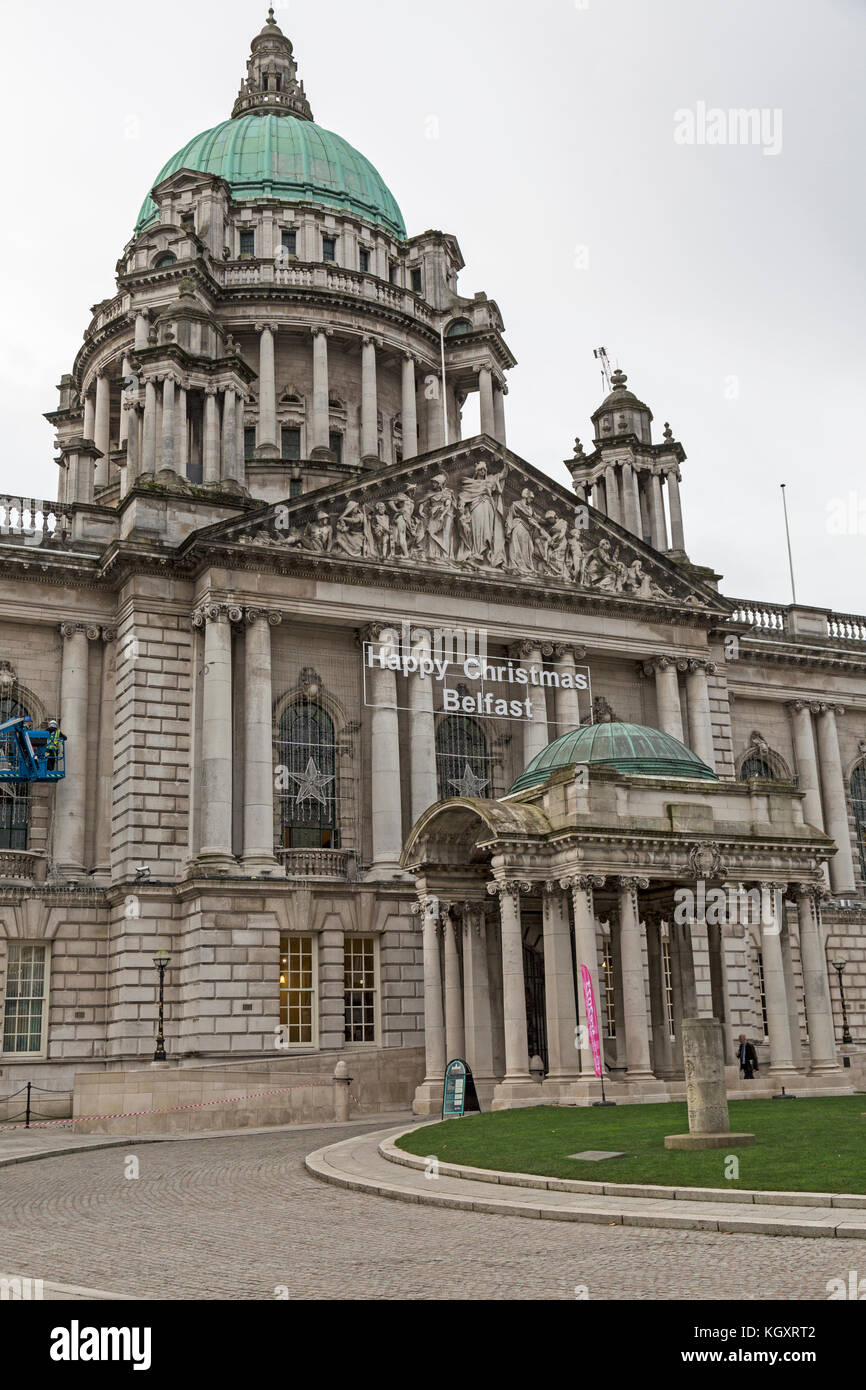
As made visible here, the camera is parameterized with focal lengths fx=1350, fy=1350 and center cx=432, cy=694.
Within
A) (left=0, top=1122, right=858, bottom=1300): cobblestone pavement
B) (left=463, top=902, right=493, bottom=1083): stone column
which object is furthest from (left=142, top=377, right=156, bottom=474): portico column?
(left=0, top=1122, right=858, bottom=1300): cobblestone pavement

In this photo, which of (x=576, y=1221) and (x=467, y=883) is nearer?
(x=576, y=1221)

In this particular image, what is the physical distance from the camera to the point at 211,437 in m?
48.6

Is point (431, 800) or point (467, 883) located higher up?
point (431, 800)

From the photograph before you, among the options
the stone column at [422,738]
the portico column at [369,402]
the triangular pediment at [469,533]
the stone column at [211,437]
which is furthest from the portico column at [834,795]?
the stone column at [211,437]

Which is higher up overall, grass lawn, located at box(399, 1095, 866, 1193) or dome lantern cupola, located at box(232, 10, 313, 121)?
dome lantern cupola, located at box(232, 10, 313, 121)

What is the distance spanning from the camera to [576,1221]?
49.8 ft

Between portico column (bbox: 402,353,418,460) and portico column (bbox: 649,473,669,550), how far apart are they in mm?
12428

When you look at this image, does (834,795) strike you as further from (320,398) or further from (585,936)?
(585,936)

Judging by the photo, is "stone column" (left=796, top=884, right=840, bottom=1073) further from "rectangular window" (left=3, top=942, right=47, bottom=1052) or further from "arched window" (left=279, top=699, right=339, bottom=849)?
"rectangular window" (left=3, top=942, right=47, bottom=1052)

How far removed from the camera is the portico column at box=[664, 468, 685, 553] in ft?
190

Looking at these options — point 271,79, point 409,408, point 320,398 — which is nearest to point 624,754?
point 320,398

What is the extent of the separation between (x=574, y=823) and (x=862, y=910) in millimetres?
32263
